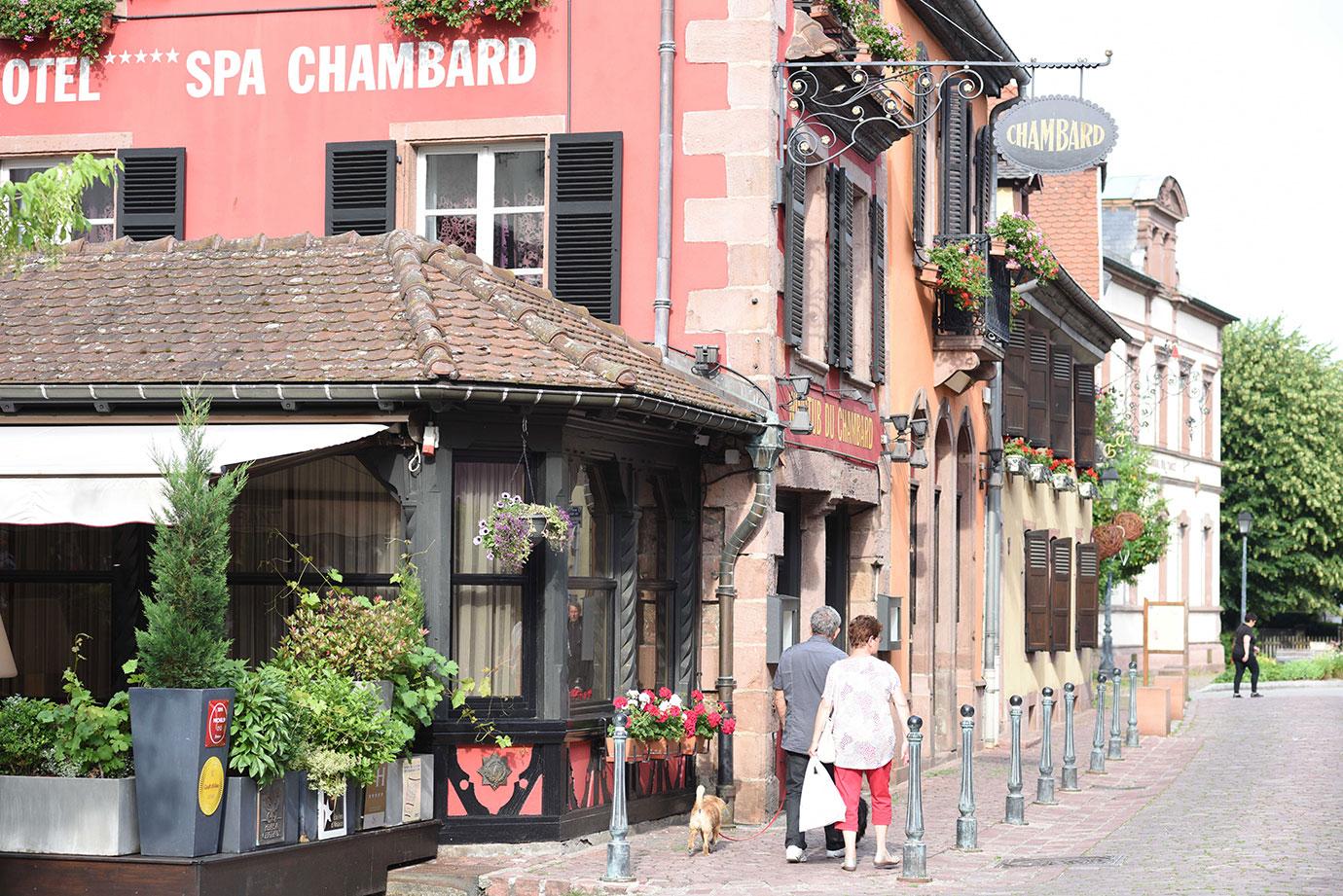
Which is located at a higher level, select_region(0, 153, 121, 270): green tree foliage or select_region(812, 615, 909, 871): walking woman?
select_region(0, 153, 121, 270): green tree foliage

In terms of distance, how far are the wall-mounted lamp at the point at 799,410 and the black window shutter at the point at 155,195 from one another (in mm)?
5109

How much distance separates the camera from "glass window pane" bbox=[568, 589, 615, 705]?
13.3 metres

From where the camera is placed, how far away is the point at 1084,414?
30.5m

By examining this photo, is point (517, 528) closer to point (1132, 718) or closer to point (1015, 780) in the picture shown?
point (1015, 780)

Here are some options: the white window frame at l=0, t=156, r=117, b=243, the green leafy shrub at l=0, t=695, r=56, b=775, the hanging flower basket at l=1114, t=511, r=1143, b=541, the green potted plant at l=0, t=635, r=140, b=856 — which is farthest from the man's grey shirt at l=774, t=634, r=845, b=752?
the hanging flower basket at l=1114, t=511, r=1143, b=541

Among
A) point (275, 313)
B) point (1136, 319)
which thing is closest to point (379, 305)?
point (275, 313)

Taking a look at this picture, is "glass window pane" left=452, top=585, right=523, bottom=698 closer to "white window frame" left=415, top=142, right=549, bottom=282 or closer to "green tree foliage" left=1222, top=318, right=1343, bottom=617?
"white window frame" left=415, top=142, right=549, bottom=282

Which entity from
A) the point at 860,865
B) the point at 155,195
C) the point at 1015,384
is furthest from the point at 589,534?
the point at 1015,384

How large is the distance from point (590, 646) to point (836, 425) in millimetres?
4526

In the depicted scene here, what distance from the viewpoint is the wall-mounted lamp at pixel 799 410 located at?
1510 centimetres

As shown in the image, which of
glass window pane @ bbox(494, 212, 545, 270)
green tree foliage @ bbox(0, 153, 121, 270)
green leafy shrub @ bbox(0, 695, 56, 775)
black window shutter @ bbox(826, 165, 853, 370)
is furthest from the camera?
black window shutter @ bbox(826, 165, 853, 370)

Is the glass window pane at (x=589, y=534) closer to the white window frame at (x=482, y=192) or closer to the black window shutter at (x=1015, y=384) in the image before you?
the white window frame at (x=482, y=192)

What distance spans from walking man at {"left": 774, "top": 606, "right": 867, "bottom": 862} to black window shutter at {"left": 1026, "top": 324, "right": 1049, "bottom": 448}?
14.4 m

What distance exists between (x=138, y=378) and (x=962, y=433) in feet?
44.1
